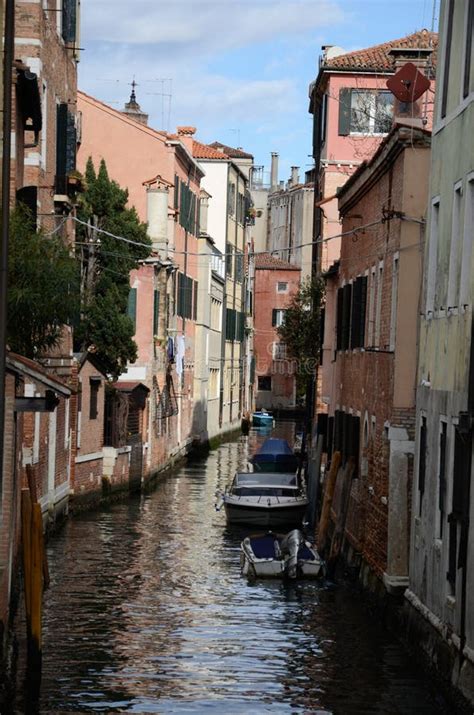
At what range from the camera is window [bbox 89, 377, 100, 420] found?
122 feet

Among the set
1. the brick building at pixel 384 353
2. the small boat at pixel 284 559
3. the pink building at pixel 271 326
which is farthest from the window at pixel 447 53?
the pink building at pixel 271 326

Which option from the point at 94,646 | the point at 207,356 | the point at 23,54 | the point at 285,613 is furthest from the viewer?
the point at 207,356

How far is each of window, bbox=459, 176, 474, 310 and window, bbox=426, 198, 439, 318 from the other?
2.46 meters

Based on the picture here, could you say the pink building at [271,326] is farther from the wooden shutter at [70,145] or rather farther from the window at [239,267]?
the wooden shutter at [70,145]

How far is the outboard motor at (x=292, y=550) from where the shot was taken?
26.0m

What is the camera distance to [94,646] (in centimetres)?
1975

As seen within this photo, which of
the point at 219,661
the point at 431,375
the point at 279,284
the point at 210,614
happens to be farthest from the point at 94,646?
the point at 279,284

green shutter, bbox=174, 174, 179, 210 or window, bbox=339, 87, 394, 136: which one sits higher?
window, bbox=339, 87, 394, 136

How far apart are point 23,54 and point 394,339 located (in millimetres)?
9987

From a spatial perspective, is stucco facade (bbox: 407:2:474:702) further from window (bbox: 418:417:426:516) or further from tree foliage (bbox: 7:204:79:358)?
tree foliage (bbox: 7:204:79:358)

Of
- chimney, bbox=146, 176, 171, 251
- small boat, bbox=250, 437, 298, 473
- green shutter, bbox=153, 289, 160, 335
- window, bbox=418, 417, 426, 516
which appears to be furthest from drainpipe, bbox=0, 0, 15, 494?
chimney, bbox=146, 176, 171, 251

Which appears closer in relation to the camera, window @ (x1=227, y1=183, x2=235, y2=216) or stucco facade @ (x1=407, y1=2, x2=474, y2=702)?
stucco facade @ (x1=407, y1=2, x2=474, y2=702)

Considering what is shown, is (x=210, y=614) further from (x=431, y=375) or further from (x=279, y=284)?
(x=279, y=284)

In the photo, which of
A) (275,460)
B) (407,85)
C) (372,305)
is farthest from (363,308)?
(275,460)
